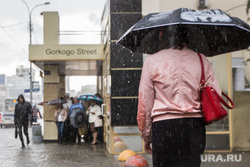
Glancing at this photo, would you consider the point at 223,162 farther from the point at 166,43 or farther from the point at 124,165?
the point at 166,43

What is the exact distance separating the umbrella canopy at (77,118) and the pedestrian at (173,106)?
1219 cm

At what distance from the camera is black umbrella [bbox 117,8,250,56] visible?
378cm

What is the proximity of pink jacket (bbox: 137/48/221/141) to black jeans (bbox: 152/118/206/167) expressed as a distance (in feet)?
0.23

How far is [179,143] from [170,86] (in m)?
0.44

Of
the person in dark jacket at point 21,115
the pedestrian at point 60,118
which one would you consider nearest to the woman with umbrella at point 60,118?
the pedestrian at point 60,118

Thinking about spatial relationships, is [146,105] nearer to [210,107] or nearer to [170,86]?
[170,86]

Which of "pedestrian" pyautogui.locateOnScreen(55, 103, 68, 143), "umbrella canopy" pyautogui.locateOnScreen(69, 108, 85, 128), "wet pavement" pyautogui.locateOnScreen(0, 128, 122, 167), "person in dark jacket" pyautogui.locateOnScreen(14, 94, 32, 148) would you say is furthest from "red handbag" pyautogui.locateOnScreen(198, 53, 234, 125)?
"pedestrian" pyautogui.locateOnScreen(55, 103, 68, 143)

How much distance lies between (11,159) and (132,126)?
3.35 metres

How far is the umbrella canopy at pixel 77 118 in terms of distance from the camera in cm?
1537

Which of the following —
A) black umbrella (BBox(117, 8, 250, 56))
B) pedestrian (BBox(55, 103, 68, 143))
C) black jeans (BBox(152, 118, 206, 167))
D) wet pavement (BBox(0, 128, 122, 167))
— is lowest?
wet pavement (BBox(0, 128, 122, 167))

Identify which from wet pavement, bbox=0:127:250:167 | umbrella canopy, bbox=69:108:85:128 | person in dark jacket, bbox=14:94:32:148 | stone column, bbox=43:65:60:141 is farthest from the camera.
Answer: stone column, bbox=43:65:60:141

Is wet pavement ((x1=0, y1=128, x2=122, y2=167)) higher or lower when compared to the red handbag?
lower

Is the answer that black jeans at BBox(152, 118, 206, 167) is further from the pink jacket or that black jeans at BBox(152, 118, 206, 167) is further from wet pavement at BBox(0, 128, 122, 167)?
wet pavement at BBox(0, 128, 122, 167)

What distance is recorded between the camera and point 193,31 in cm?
425
